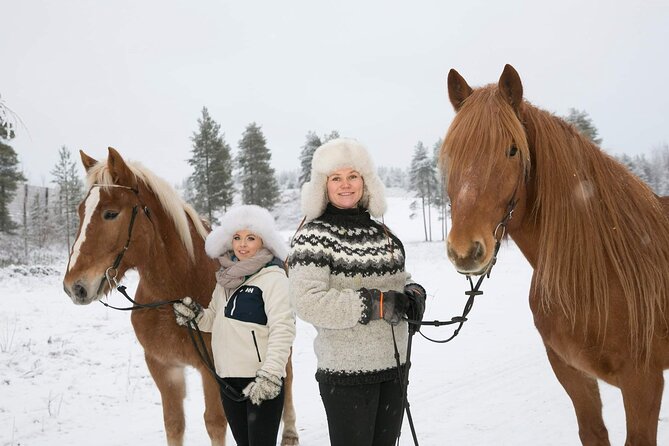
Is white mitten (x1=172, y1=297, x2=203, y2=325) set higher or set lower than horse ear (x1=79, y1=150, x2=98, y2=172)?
lower

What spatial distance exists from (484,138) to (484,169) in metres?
0.16

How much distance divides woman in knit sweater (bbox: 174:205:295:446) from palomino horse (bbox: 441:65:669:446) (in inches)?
57.2

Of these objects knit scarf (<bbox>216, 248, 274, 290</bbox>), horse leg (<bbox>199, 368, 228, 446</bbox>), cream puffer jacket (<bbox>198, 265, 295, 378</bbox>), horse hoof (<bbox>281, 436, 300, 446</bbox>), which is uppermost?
knit scarf (<bbox>216, 248, 274, 290</bbox>)

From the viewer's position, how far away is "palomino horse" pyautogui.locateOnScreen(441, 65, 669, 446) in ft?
7.23

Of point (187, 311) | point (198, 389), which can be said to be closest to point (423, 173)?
point (198, 389)

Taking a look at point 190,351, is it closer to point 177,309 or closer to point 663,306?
point 177,309

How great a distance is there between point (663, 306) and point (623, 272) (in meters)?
0.27

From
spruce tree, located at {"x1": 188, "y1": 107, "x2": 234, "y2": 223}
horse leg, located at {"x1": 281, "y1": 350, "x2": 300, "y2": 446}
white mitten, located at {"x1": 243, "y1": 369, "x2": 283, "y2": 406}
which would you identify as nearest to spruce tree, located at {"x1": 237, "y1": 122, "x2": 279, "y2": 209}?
spruce tree, located at {"x1": 188, "y1": 107, "x2": 234, "y2": 223}

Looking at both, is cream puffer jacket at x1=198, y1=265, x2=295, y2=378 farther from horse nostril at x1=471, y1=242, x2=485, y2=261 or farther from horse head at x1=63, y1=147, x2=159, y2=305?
horse nostril at x1=471, y1=242, x2=485, y2=261

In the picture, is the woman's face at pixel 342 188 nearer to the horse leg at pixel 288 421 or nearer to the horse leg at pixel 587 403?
the horse leg at pixel 587 403

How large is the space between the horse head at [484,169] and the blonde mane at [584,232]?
16 millimetres

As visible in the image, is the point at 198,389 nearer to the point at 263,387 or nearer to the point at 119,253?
the point at 119,253

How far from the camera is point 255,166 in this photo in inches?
1126

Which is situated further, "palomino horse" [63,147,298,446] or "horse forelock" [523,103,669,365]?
"palomino horse" [63,147,298,446]
